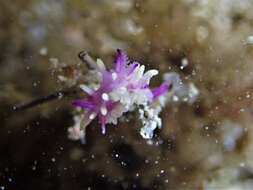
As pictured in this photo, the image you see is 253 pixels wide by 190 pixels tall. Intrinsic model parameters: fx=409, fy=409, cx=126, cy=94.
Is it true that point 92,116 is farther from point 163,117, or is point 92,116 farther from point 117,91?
point 163,117

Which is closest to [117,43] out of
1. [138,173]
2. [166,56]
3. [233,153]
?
[166,56]

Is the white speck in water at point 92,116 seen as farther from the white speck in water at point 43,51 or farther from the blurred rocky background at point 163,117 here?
the white speck in water at point 43,51

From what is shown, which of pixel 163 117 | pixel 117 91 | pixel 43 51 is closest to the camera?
pixel 117 91

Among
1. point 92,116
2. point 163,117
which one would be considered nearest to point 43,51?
point 92,116

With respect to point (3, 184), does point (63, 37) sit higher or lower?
higher

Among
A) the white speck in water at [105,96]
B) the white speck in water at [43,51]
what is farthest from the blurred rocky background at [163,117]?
the white speck in water at [105,96]

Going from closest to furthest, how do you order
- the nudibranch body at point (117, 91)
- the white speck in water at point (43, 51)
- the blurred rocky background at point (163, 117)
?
the nudibranch body at point (117, 91)
the blurred rocky background at point (163, 117)
the white speck in water at point (43, 51)

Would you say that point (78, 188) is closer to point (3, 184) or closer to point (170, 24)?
point (3, 184)

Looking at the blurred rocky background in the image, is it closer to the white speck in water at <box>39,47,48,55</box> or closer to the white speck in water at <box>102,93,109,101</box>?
the white speck in water at <box>39,47,48,55</box>
